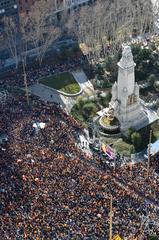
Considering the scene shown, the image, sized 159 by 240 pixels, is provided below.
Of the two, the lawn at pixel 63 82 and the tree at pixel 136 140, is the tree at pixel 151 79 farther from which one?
the tree at pixel 136 140

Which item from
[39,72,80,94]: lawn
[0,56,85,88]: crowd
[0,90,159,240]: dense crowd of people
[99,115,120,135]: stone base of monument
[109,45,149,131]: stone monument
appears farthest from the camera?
[39,72,80,94]: lawn

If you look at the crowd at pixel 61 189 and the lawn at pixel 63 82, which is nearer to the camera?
the crowd at pixel 61 189

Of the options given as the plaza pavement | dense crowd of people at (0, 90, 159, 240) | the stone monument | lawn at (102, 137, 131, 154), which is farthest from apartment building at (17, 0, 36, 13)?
lawn at (102, 137, 131, 154)

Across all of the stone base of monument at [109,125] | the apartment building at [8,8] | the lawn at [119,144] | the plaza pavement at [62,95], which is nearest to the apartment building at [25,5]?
the apartment building at [8,8]

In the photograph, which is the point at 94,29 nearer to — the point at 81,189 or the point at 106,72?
the point at 106,72

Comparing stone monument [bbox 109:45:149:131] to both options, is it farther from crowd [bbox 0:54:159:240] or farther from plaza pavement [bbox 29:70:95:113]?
plaza pavement [bbox 29:70:95:113]

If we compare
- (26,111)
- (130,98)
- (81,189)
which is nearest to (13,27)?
(26,111)

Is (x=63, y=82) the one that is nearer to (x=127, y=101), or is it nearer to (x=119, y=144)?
(x=127, y=101)
